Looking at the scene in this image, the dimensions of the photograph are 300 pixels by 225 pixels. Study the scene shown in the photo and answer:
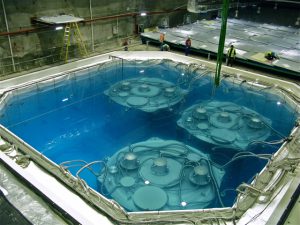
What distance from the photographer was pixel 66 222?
3.74 m

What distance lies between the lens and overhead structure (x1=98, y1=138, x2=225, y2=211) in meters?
5.29

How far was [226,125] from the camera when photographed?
7727 mm

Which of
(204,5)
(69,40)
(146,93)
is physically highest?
(204,5)

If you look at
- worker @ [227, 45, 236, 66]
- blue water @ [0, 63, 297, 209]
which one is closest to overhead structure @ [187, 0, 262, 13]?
worker @ [227, 45, 236, 66]

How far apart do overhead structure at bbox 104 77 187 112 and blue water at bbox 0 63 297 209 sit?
0.22 m

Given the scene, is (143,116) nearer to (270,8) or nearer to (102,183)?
(102,183)

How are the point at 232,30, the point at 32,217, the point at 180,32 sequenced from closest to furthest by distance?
1. the point at 32,217
2. the point at 180,32
3. the point at 232,30

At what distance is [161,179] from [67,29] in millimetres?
8323

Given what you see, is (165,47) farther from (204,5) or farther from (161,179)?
(161,179)

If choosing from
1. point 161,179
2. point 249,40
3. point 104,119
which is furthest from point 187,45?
point 161,179

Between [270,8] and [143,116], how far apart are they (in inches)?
863

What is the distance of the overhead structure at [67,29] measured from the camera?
10453 mm

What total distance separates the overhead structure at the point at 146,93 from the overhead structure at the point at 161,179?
91.7 inches

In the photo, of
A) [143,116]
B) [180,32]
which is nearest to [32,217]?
[143,116]
